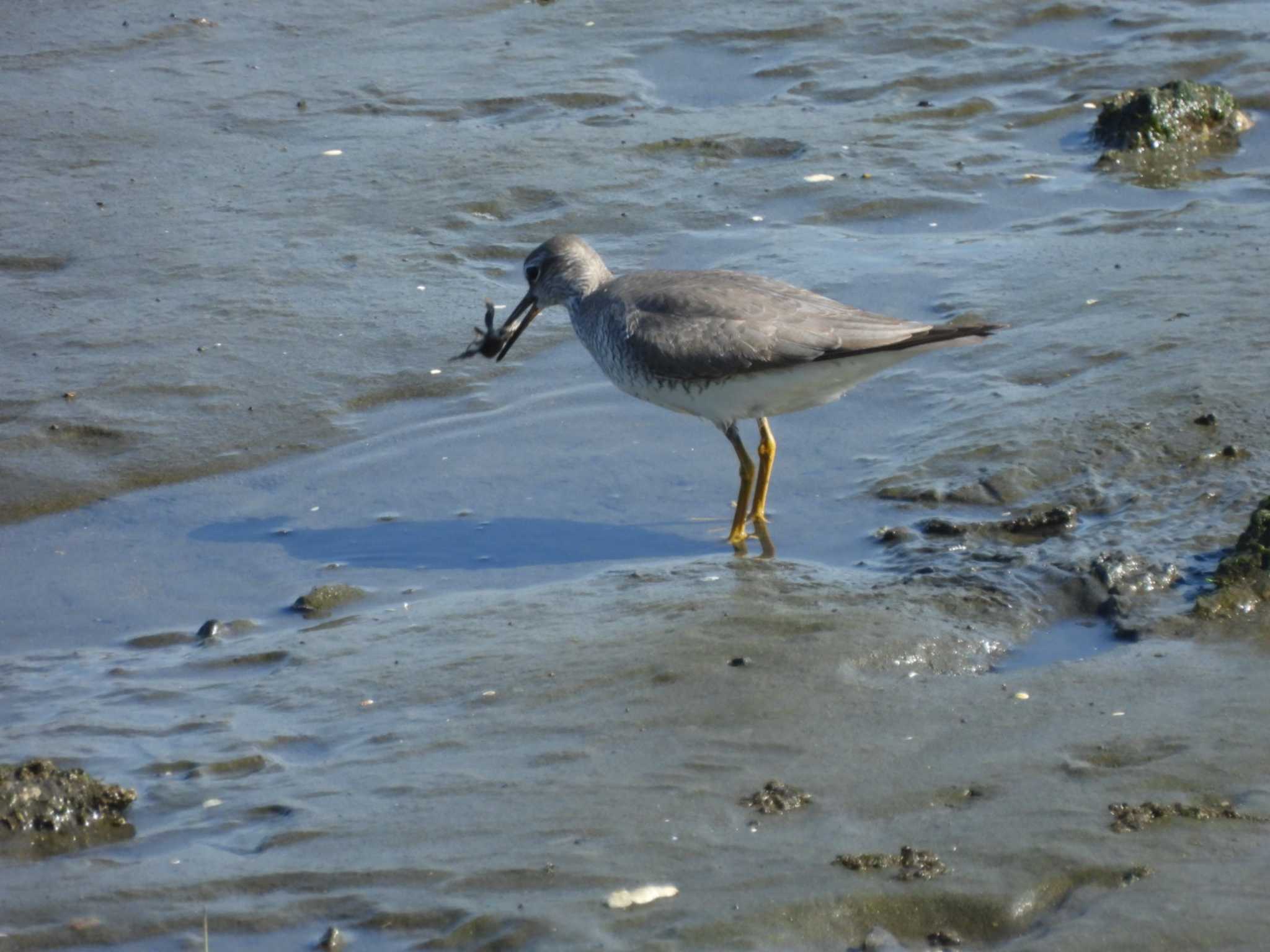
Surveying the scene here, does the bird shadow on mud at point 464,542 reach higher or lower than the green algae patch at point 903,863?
lower

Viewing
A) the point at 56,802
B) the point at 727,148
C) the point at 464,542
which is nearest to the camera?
the point at 56,802

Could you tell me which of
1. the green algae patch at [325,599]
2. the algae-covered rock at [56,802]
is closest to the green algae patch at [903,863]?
the algae-covered rock at [56,802]

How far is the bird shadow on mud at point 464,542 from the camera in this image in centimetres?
661

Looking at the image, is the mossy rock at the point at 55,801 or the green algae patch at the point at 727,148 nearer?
the mossy rock at the point at 55,801

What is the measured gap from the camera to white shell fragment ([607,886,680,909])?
3963mm

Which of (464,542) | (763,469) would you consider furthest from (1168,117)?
(464,542)

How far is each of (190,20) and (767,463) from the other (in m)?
8.56

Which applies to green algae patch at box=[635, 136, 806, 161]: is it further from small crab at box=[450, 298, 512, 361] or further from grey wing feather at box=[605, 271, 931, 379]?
grey wing feather at box=[605, 271, 931, 379]

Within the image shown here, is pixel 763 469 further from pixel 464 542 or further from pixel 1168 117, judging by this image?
pixel 1168 117

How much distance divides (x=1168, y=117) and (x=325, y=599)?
23.0 ft

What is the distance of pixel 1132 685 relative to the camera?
16.4ft

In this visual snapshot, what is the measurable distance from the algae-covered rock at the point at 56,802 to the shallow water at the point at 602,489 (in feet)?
0.25

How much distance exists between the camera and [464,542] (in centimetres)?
677

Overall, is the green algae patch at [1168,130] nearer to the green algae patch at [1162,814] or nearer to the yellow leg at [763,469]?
the yellow leg at [763,469]
